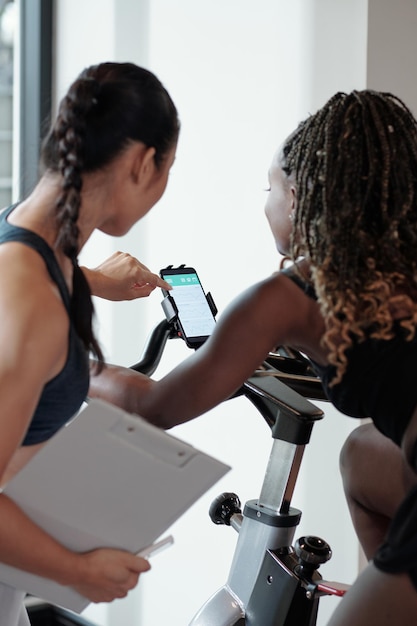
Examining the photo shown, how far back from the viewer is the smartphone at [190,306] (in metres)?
1.71

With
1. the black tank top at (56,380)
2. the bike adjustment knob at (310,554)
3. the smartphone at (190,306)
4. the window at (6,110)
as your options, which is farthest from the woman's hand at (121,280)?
the window at (6,110)

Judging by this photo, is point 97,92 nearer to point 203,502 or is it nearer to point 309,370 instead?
point 309,370

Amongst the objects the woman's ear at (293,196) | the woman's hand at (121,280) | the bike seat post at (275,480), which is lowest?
the bike seat post at (275,480)

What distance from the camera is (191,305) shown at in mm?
1745

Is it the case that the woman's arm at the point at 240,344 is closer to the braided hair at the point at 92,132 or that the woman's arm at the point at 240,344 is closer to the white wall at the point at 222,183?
the braided hair at the point at 92,132

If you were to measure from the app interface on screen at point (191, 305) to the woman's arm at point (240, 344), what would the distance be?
0.73 ft

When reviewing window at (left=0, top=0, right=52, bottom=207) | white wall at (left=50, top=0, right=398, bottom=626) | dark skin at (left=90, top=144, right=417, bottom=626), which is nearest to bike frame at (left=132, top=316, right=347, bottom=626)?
dark skin at (left=90, top=144, right=417, bottom=626)

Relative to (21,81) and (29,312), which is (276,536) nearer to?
(29,312)

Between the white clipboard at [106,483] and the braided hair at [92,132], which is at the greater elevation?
the braided hair at [92,132]

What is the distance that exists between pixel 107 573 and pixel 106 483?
0.12 metres

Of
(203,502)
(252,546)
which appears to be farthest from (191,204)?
(252,546)

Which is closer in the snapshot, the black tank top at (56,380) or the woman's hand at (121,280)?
the black tank top at (56,380)

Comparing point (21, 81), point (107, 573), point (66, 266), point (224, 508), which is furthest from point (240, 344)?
point (21, 81)

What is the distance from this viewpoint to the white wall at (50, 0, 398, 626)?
2535 mm
